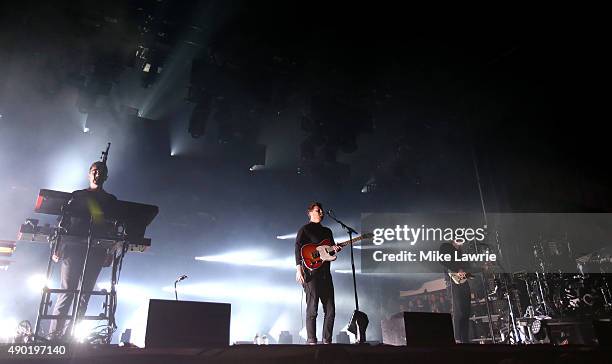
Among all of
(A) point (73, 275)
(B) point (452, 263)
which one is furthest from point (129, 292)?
(B) point (452, 263)

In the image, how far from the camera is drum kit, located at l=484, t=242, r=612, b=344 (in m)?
7.89

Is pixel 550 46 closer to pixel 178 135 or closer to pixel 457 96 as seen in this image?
pixel 457 96

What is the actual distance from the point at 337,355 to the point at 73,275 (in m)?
3.51

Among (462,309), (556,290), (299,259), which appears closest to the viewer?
(299,259)

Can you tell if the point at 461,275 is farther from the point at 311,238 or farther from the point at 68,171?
the point at 68,171

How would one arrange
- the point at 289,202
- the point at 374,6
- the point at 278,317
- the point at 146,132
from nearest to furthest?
1. the point at 374,6
2. the point at 146,132
3. the point at 289,202
4. the point at 278,317

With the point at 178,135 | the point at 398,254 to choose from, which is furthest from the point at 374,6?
the point at 398,254

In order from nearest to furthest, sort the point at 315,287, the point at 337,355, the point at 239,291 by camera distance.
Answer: the point at 337,355
the point at 315,287
the point at 239,291

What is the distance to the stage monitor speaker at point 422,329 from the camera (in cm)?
407

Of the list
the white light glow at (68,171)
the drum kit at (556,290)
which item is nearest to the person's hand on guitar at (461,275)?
the drum kit at (556,290)

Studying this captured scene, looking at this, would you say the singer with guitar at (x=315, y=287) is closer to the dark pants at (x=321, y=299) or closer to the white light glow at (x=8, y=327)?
the dark pants at (x=321, y=299)

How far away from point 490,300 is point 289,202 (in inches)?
266

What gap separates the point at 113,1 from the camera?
6.47 metres

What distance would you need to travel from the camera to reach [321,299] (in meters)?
4.92
